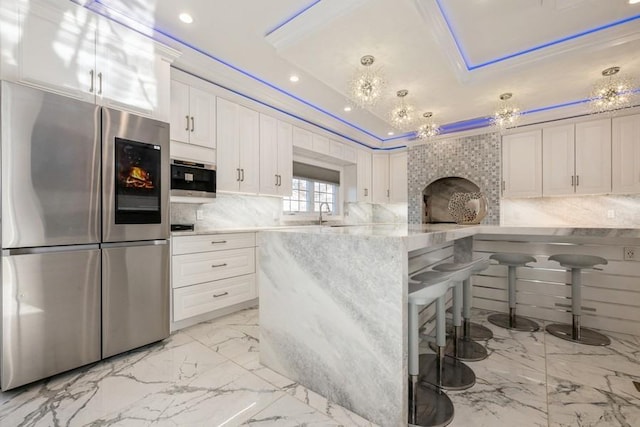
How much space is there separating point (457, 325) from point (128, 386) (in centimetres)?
225

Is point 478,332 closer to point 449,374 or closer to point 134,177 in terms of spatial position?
point 449,374

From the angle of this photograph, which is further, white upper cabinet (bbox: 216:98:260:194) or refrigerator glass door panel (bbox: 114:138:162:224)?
white upper cabinet (bbox: 216:98:260:194)

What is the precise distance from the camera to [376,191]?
583 cm

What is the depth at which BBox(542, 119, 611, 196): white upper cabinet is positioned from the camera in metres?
3.82

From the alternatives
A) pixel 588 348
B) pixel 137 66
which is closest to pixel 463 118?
pixel 588 348

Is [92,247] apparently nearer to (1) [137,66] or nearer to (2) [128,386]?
(2) [128,386]

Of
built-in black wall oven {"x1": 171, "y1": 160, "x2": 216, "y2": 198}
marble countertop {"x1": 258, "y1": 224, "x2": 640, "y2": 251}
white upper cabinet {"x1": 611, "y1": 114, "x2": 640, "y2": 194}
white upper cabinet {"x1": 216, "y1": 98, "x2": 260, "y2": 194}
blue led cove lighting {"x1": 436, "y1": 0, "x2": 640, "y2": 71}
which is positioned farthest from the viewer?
white upper cabinet {"x1": 611, "y1": 114, "x2": 640, "y2": 194}

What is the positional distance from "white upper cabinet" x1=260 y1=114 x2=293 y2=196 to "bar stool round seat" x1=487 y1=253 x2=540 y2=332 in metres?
2.64

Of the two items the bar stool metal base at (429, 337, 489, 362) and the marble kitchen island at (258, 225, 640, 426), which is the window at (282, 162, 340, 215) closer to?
the marble kitchen island at (258, 225, 640, 426)

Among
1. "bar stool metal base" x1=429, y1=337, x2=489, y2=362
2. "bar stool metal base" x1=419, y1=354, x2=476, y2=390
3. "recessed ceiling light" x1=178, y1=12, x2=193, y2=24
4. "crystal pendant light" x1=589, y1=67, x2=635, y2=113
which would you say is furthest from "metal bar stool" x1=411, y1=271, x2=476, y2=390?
"crystal pendant light" x1=589, y1=67, x2=635, y2=113

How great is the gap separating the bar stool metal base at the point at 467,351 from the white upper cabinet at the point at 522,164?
3219 mm

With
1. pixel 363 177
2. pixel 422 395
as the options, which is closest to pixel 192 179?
pixel 422 395

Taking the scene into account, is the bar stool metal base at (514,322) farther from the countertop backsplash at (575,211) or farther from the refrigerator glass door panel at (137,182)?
the refrigerator glass door panel at (137,182)

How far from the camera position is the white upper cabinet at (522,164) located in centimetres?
429
